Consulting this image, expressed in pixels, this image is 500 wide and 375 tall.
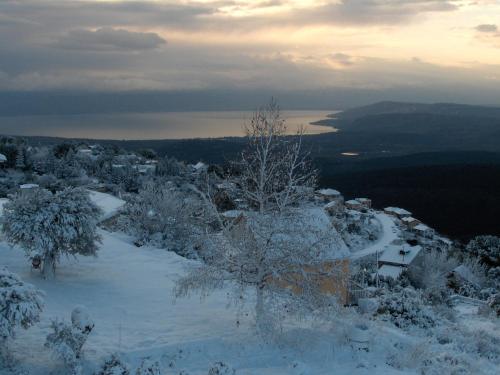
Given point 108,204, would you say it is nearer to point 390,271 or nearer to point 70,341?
point 390,271

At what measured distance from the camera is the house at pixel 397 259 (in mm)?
31094

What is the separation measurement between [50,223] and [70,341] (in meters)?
5.24

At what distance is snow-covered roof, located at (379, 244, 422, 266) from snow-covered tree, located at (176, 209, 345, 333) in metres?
24.9

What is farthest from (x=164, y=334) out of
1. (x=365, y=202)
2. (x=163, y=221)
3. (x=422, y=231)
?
(x=365, y=202)

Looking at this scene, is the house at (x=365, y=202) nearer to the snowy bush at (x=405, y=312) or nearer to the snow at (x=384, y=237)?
the snow at (x=384, y=237)

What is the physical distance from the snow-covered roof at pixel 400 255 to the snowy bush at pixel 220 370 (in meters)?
27.2

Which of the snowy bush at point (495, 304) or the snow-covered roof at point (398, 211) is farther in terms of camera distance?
the snow-covered roof at point (398, 211)

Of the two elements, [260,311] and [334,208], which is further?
[334,208]

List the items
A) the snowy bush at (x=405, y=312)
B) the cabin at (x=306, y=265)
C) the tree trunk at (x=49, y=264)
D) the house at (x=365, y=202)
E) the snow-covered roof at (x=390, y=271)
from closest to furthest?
the cabin at (x=306, y=265), the snowy bush at (x=405, y=312), the tree trunk at (x=49, y=264), the snow-covered roof at (x=390, y=271), the house at (x=365, y=202)

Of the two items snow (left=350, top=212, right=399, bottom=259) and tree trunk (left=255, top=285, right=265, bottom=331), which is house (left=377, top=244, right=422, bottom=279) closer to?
snow (left=350, top=212, right=399, bottom=259)

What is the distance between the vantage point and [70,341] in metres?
7.02

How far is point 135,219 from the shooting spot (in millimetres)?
20797

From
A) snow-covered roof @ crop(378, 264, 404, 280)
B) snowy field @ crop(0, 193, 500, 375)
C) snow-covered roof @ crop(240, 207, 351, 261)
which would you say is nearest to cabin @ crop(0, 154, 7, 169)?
snow-covered roof @ crop(378, 264, 404, 280)

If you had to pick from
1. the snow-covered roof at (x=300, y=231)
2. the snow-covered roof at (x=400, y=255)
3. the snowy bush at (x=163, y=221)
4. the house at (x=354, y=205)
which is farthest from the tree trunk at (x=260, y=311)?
the house at (x=354, y=205)
